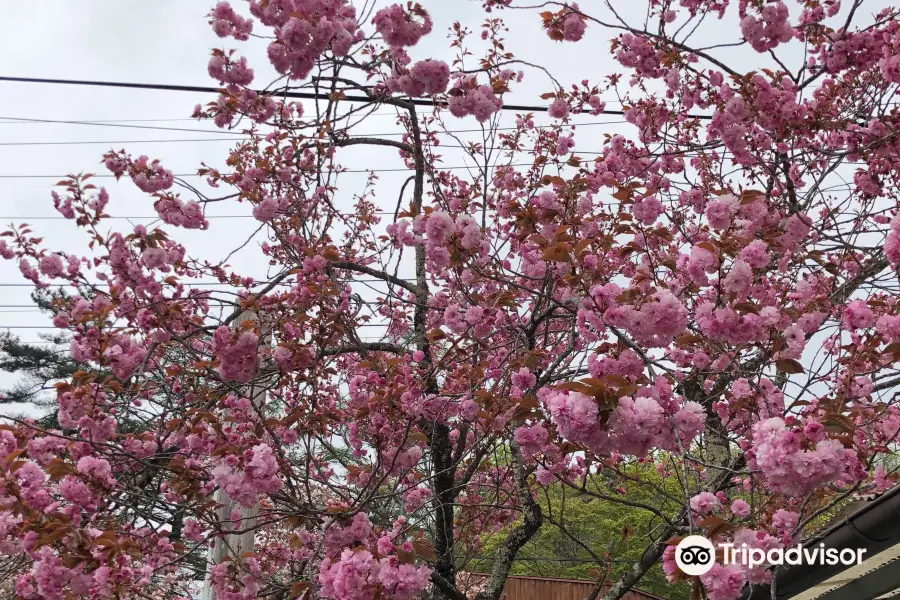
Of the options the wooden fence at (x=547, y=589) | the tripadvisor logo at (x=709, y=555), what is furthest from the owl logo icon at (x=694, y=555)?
the wooden fence at (x=547, y=589)

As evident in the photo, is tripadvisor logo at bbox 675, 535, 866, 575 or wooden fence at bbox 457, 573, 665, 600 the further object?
wooden fence at bbox 457, 573, 665, 600

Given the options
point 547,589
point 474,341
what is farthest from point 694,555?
point 547,589

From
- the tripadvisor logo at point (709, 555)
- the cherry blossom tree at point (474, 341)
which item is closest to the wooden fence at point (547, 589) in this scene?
the cherry blossom tree at point (474, 341)

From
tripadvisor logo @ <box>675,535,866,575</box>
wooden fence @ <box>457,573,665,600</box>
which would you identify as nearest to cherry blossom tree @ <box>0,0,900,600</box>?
tripadvisor logo @ <box>675,535,866,575</box>

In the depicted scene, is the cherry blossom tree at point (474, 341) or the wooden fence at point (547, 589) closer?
the cherry blossom tree at point (474, 341)

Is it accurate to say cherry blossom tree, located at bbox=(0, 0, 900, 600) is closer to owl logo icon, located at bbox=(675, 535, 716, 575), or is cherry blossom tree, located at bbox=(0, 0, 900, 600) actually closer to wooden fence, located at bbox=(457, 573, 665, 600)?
owl logo icon, located at bbox=(675, 535, 716, 575)

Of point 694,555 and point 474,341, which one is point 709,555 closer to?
point 694,555

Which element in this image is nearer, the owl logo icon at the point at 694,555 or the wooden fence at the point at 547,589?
the owl logo icon at the point at 694,555

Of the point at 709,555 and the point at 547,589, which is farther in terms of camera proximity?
the point at 547,589

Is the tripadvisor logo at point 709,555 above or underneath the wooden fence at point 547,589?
above

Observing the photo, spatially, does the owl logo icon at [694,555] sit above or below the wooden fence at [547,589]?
above

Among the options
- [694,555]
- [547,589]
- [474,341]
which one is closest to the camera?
[694,555]

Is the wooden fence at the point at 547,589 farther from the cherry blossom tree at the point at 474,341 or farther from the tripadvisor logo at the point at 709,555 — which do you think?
the tripadvisor logo at the point at 709,555

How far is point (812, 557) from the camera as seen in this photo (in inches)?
90.3
